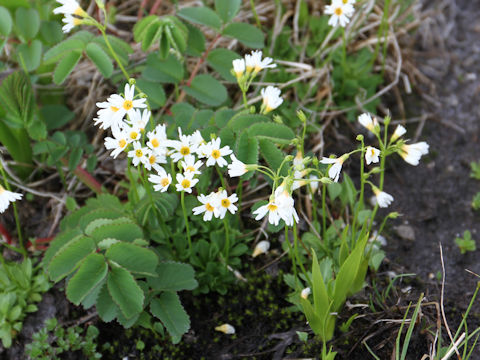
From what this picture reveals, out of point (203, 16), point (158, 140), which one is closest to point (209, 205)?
point (158, 140)

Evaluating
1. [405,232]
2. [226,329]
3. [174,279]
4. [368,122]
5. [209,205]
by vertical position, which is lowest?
[226,329]

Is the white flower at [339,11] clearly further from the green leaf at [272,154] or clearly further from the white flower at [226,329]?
the white flower at [226,329]

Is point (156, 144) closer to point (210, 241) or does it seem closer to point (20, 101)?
point (210, 241)

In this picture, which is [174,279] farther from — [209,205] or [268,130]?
[268,130]

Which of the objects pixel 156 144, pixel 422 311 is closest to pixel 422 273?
pixel 422 311

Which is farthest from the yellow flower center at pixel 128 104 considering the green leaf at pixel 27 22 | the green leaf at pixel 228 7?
the green leaf at pixel 27 22

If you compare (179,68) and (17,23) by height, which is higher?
(17,23)
